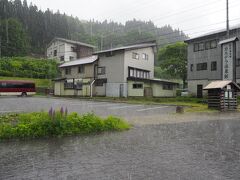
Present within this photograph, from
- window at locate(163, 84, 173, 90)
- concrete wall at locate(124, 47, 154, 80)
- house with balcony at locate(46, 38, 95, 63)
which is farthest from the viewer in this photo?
house with balcony at locate(46, 38, 95, 63)

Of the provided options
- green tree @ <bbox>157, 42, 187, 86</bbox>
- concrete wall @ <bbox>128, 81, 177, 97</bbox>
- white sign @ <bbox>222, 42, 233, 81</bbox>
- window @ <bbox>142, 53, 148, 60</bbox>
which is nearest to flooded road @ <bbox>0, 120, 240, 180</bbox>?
white sign @ <bbox>222, 42, 233, 81</bbox>

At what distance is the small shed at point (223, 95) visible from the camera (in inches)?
850

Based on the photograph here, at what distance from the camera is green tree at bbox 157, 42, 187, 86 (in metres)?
45.8

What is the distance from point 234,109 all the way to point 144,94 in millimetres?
18346

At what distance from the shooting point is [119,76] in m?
38.3

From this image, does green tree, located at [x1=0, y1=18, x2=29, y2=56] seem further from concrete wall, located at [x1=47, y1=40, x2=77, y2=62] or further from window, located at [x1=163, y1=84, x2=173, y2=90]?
window, located at [x1=163, y1=84, x2=173, y2=90]

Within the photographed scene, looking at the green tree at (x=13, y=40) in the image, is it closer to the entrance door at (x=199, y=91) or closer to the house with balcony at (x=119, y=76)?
the house with balcony at (x=119, y=76)

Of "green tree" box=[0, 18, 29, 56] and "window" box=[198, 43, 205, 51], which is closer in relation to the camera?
"window" box=[198, 43, 205, 51]

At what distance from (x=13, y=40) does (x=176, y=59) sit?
44255mm

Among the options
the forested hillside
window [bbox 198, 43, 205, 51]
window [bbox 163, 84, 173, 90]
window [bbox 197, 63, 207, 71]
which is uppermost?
the forested hillside

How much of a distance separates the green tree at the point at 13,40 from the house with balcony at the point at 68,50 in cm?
828

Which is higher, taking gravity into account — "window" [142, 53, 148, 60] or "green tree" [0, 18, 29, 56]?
"green tree" [0, 18, 29, 56]

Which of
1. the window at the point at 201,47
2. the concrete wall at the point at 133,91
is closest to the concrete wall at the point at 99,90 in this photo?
the concrete wall at the point at 133,91

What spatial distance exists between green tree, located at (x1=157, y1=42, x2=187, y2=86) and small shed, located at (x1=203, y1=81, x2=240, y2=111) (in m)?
23.5
